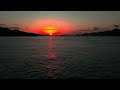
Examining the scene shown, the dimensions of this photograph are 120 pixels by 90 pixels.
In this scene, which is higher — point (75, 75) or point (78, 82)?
point (78, 82)

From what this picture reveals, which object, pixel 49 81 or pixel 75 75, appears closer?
pixel 49 81
